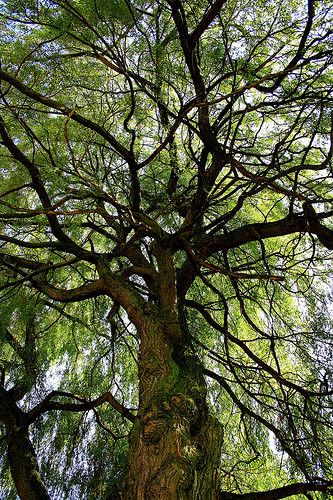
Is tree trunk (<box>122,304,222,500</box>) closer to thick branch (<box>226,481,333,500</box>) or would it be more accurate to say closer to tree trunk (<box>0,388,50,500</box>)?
thick branch (<box>226,481,333,500</box>)

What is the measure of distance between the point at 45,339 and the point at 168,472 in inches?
102

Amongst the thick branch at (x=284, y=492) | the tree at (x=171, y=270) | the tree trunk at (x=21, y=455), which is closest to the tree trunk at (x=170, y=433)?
the tree at (x=171, y=270)

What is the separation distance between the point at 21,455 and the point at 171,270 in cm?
179

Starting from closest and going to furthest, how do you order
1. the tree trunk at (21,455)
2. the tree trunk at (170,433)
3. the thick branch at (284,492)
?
1. the tree trunk at (170,433)
2. the thick branch at (284,492)
3. the tree trunk at (21,455)

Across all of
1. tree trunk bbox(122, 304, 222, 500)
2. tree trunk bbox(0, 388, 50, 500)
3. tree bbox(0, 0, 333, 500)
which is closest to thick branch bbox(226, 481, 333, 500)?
tree bbox(0, 0, 333, 500)

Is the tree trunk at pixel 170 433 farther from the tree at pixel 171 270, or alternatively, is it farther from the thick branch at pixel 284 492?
the thick branch at pixel 284 492

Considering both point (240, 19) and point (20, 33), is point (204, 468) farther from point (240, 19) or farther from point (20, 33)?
point (20, 33)

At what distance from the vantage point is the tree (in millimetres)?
1999

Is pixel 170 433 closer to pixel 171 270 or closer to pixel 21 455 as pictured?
pixel 171 270

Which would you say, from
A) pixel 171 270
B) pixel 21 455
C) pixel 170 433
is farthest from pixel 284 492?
pixel 21 455

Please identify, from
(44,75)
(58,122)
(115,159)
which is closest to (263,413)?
(115,159)

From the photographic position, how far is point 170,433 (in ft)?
5.26

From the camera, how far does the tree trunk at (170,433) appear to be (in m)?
1.44

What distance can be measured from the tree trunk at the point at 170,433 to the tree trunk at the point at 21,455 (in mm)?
1184
